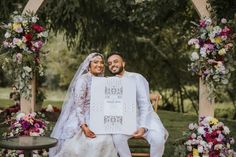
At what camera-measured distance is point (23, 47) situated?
607 centimetres

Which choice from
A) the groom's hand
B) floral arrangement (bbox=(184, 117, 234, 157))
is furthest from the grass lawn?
the groom's hand

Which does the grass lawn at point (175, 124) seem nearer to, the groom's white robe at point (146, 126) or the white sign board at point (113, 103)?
the groom's white robe at point (146, 126)

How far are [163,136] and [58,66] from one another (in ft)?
46.8

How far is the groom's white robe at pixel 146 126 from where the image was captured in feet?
17.5

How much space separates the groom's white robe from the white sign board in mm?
86

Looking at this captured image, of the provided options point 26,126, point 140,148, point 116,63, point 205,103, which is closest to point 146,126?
point 116,63

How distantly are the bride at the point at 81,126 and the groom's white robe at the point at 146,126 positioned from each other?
105 millimetres

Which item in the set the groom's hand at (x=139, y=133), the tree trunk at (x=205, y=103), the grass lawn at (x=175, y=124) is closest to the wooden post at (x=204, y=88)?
the tree trunk at (x=205, y=103)

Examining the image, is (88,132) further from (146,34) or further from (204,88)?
(146,34)

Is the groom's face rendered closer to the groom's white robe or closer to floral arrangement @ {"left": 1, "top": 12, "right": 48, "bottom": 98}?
the groom's white robe

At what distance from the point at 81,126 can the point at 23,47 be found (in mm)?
1334

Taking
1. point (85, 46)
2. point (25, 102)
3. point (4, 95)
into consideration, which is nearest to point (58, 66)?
point (4, 95)

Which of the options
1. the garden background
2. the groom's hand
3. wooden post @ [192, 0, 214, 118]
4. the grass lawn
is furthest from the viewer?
the grass lawn

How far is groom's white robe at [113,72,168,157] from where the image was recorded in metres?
5.33
